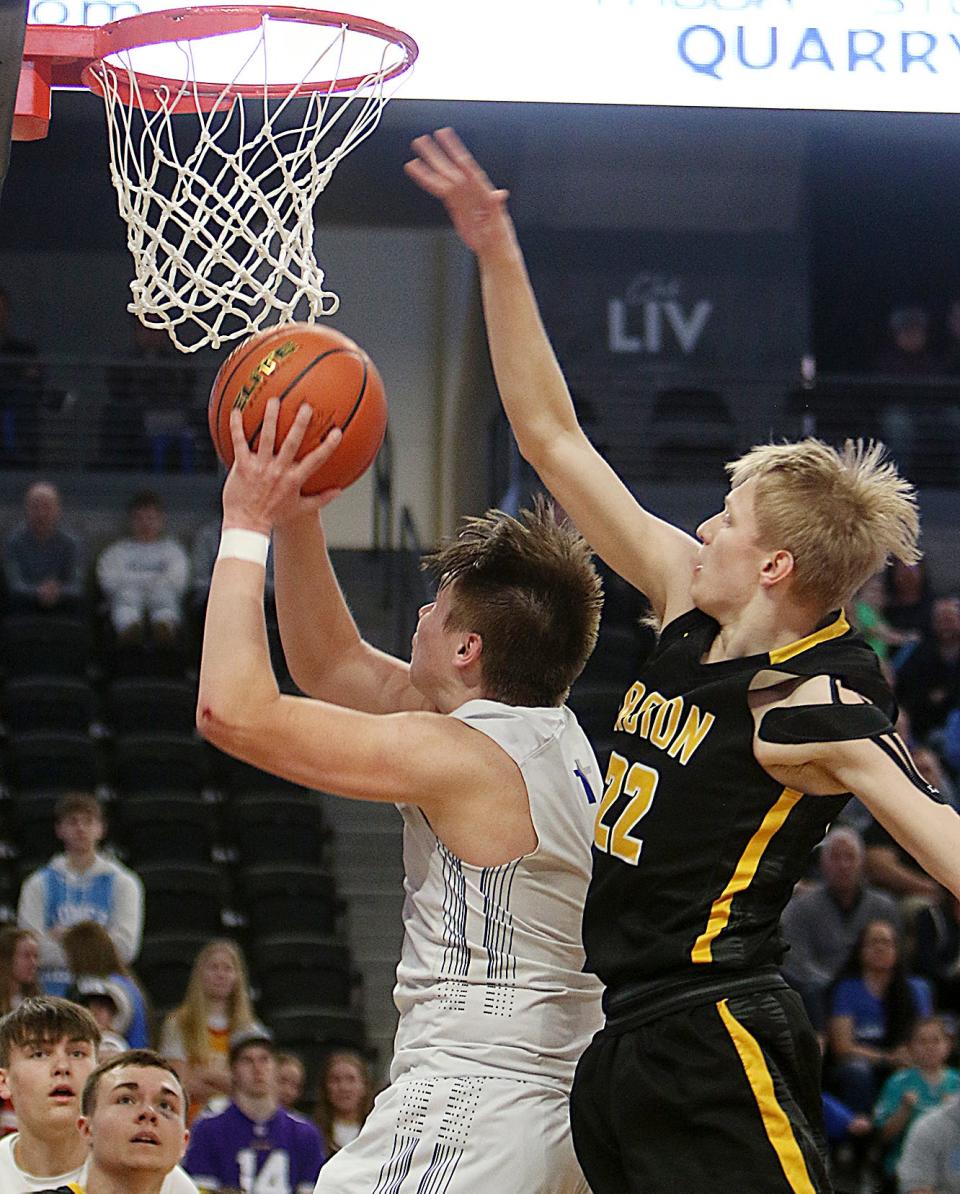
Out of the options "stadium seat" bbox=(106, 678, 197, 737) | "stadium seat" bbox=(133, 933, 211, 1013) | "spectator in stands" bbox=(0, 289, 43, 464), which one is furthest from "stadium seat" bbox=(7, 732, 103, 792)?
"spectator in stands" bbox=(0, 289, 43, 464)

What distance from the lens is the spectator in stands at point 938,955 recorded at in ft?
27.5

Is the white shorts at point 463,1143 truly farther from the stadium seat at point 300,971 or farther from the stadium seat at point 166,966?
the stadium seat at point 300,971

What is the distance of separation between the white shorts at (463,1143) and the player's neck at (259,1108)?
4.00m

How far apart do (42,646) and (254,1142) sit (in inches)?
178

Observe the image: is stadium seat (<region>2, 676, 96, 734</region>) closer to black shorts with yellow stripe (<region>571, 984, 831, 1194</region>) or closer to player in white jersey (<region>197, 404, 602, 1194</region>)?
player in white jersey (<region>197, 404, 602, 1194</region>)

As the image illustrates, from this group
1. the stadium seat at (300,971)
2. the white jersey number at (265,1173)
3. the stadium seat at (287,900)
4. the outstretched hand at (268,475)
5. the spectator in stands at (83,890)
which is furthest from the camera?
the stadium seat at (287,900)

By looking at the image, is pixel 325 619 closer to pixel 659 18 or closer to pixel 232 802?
pixel 659 18

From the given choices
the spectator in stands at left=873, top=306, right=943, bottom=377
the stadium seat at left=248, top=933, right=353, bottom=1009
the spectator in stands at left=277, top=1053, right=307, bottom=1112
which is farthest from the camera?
the spectator in stands at left=873, top=306, right=943, bottom=377

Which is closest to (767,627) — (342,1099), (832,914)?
(342,1099)

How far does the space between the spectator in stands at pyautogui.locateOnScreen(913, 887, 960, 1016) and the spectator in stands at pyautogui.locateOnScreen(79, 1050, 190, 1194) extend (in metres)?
5.01

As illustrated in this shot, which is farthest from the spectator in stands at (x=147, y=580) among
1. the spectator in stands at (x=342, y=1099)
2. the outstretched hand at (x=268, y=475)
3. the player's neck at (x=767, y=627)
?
the player's neck at (x=767, y=627)

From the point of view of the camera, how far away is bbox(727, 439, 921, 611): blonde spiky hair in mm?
2836

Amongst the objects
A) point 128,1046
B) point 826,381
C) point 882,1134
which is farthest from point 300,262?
point 826,381

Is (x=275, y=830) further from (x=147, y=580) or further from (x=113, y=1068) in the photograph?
(x=113, y=1068)
